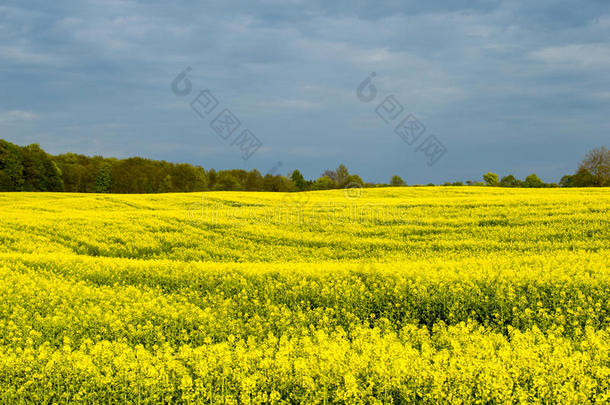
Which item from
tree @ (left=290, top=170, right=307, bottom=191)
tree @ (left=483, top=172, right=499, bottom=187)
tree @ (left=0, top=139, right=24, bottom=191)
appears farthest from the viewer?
tree @ (left=290, top=170, right=307, bottom=191)

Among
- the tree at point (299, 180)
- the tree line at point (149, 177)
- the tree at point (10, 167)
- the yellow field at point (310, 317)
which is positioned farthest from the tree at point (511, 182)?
the tree at point (10, 167)

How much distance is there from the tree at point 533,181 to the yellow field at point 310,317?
2474 inches

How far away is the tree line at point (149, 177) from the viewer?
6694 cm

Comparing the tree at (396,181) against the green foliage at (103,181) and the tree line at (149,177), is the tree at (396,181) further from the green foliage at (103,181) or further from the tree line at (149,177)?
the green foliage at (103,181)

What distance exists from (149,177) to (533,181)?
73.3 m

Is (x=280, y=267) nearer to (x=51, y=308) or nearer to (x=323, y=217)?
(x=51, y=308)

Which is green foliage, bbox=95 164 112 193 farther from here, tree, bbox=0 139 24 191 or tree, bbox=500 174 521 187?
tree, bbox=500 174 521 187

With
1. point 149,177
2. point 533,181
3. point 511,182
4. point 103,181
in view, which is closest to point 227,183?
point 149,177

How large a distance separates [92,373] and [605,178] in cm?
7978

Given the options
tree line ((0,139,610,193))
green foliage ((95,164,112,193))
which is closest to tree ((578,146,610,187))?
tree line ((0,139,610,193))

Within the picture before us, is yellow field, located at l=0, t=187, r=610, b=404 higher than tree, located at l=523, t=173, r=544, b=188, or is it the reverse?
tree, located at l=523, t=173, r=544, b=188

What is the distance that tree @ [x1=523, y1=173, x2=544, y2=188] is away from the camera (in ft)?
249

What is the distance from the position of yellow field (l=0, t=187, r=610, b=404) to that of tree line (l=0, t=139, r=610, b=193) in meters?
57.4

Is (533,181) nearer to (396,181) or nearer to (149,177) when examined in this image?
(396,181)
